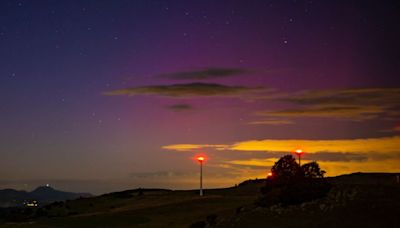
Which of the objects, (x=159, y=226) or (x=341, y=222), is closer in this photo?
(x=341, y=222)

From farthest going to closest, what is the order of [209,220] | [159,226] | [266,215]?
[159,226] → [209,220] → [266,215]

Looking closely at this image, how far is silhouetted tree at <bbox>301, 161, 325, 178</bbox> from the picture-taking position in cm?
5188

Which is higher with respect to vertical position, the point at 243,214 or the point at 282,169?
the point at 282,169

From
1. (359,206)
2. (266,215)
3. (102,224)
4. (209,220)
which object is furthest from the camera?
(102,224)

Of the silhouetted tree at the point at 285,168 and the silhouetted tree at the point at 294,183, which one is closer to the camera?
the silhouetted tree at the point at 294,183

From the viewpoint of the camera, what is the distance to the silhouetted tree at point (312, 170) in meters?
51.9

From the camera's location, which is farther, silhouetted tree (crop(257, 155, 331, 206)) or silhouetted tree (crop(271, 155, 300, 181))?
silhouetted tree (crop(271, 155, 300, 181))

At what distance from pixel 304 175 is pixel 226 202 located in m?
21.2

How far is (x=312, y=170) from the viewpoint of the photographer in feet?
172

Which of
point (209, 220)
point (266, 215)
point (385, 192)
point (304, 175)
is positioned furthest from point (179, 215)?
point (385, 192)

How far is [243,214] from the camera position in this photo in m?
46.4

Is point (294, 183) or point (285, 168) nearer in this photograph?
point (294, 183)

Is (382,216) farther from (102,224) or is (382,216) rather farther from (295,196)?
(102,224)

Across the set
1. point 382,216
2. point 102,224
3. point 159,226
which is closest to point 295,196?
point 382,216
